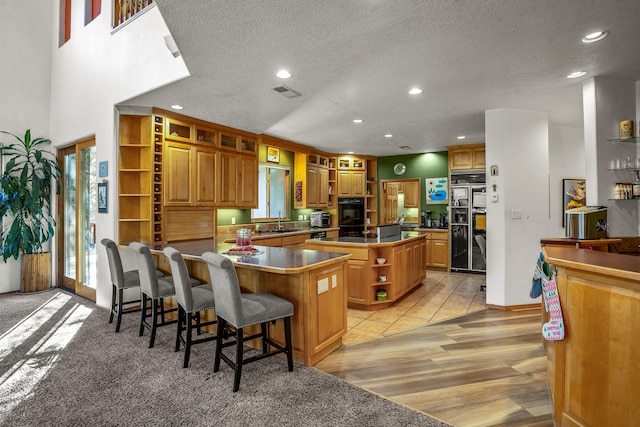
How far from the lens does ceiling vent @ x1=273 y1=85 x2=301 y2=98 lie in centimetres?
357

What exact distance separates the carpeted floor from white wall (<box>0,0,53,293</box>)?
3476mm

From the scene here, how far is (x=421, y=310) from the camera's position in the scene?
4.29 m

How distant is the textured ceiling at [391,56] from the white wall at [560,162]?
43 cm

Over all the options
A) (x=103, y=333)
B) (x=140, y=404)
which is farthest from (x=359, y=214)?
(x=140, y=404)

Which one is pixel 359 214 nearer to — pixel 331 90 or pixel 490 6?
pixel 331 90

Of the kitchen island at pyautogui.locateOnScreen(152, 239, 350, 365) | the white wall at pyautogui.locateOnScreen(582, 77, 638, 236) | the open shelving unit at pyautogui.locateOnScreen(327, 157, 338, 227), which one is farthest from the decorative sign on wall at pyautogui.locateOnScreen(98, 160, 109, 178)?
the white wall at pyautogui.locateOnScreen(582, 77, 638, 236)

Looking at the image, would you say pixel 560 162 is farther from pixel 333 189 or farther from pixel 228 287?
pixel 228 287

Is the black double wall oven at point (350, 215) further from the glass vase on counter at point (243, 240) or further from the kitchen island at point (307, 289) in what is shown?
the kitchen island at point (307, 289)

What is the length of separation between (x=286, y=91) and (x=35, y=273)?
4909 millimetres

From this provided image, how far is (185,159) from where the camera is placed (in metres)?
4.65

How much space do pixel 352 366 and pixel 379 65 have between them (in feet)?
8.55

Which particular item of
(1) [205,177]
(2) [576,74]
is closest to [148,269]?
(1) [205,177]

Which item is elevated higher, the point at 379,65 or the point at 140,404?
the point at 379,65

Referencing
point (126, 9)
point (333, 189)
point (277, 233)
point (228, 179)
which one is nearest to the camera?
point (126, 9)
